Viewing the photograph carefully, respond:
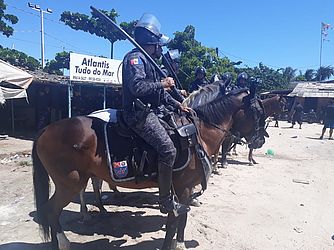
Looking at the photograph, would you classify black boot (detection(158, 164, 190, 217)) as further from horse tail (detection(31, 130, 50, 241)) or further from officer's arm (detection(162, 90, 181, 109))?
horse tail (detection(31, 130, 50, 241))

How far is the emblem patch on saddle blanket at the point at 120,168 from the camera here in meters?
3.38

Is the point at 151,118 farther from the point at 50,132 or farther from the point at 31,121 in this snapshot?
the point at 31,121

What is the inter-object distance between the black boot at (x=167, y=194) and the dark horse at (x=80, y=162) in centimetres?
15

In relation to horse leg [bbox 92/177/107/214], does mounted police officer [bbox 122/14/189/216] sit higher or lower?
higher

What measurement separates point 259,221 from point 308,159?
22.2ft

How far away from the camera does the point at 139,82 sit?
308cm

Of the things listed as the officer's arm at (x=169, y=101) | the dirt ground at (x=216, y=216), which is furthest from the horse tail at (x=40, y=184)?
the officer's arm at (x=169, y=101)

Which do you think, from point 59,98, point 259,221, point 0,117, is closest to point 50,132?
point 259,221

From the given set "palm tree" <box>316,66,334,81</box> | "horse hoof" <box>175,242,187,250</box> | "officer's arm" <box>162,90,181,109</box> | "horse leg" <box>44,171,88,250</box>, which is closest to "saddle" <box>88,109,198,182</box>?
"officer's arm" <box>162,90,181,109</box>

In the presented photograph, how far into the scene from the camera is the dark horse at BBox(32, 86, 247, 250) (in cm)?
339

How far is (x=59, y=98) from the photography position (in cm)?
1500

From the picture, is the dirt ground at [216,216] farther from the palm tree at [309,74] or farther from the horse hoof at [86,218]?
the palm tree at [309,74]

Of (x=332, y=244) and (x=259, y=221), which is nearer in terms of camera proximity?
(x=332, y=244)

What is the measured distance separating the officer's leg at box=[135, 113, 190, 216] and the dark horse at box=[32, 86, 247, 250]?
21 centimetres
